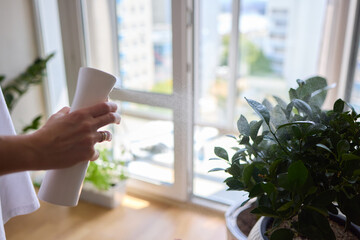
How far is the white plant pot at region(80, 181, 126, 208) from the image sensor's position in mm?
1541

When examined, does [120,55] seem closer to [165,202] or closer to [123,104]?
[123,104]

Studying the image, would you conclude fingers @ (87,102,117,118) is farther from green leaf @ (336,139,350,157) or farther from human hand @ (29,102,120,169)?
green leaf @ (336,139,350,157)

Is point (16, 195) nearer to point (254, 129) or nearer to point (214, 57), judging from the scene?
point (254, 129)

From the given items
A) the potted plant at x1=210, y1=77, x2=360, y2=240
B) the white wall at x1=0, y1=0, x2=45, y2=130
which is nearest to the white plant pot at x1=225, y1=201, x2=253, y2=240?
the potted plant at x1=210, y1=77, x2=360, y2=240

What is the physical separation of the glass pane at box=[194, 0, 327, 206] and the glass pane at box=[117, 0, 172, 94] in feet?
3.69

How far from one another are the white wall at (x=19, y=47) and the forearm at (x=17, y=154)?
137 centimetres

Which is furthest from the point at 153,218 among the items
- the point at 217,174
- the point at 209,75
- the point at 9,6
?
the point at 209,75

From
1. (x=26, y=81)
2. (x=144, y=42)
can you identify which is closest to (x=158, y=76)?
(x=144, y=42)

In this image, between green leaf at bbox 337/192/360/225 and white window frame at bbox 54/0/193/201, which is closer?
green leaf at bbox 337/192/360/225

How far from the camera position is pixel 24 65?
5.85 feet

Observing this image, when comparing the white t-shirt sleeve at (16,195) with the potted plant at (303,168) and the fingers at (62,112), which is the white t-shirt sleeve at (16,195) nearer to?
the fingers at (62,112)

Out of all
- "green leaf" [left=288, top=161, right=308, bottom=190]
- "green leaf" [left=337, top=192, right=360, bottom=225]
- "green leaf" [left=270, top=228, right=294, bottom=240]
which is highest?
"green leaf" [left=288, top=161, right=308, bottom=190]

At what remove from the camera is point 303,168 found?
540mm

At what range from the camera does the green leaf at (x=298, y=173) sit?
0.54 meters
